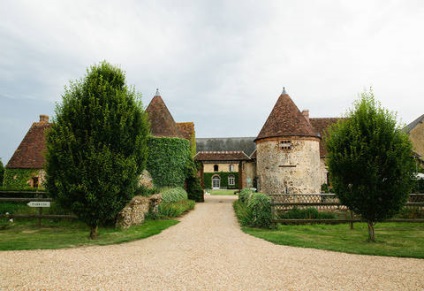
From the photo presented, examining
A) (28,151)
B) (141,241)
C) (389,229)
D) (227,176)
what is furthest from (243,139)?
(141,241)

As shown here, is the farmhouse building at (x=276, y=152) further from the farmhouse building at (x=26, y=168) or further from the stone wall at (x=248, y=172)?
the stone wall at (x=248, y=172)

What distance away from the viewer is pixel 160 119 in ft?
64.5

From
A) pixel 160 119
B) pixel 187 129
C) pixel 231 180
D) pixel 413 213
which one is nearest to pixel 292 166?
pixel 413 213

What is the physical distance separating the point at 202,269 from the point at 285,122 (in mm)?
13409

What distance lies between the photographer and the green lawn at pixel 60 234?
314 inches

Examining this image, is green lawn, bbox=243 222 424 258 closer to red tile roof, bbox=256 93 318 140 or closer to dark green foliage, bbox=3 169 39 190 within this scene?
red tile roof, bbox=256 93 318 140

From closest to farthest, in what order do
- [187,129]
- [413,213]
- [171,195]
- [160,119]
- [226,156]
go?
[413,213] → [171,195] → [160,119] → [187,129] → [226,156]

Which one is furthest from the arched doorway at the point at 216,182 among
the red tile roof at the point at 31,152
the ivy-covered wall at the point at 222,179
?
the red tile roof at the point at 31,152

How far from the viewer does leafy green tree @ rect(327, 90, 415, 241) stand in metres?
8.15

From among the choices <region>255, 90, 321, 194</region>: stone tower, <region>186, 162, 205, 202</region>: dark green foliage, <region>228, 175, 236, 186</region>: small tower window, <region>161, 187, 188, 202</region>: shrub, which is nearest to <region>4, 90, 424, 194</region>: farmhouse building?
<region>255, 90, 321, 194</region>: stone tower

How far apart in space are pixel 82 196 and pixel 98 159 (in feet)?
4.05

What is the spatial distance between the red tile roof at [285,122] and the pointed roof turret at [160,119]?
6.24m

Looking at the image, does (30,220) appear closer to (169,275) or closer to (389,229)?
(169,275)

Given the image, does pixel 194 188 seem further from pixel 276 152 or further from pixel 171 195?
pixel 276 152
